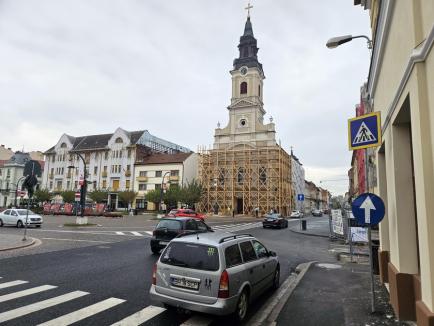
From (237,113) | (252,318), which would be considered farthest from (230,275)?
(237,113)

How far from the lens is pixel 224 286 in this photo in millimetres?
5602

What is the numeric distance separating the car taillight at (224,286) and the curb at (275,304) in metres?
0.91

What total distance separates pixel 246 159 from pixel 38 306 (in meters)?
52.5

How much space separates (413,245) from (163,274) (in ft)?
16.0

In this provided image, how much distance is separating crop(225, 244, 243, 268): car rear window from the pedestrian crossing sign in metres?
3.23

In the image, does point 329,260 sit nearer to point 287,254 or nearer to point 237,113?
point 287,254

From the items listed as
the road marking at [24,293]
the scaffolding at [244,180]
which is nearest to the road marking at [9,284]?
the road marking at [24,293]

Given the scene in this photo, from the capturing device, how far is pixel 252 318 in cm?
621

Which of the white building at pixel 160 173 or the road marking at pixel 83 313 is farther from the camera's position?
the white building at pixel 160 173

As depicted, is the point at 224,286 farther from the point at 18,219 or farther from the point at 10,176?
the point at 10,176

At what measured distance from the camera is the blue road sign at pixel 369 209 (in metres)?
5.93

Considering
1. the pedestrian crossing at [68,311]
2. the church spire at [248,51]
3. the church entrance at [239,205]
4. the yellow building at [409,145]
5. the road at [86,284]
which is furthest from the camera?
the church spire at [248,51]

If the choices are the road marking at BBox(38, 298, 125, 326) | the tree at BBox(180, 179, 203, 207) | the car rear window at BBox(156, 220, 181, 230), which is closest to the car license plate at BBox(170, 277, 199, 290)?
the road marking at BBox(38, 298, 125, 326)

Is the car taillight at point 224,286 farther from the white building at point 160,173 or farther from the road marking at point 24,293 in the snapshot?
the white building at point 160,173
